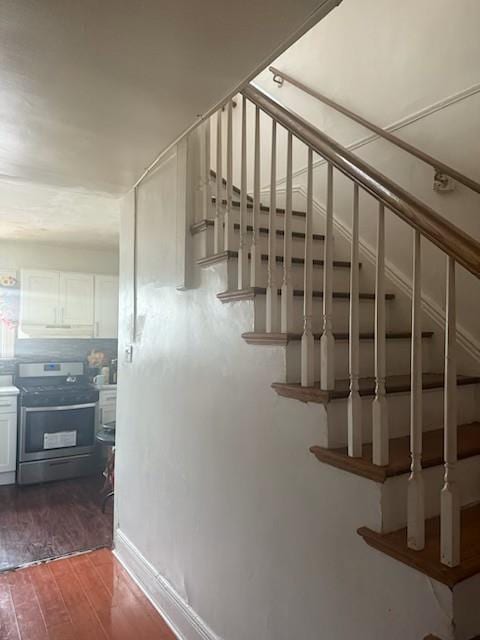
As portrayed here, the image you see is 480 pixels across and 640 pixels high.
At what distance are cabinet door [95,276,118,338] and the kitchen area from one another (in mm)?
11

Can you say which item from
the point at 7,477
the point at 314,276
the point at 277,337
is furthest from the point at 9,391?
the point at 277,337

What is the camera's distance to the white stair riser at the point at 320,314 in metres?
1.71

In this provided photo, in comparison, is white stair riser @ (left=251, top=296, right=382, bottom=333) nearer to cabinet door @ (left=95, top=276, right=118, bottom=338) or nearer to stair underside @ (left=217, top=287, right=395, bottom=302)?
stair underside @ (left=217, top=287, right=395, bottom=302)

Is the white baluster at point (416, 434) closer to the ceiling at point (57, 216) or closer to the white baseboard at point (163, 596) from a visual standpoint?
the white baseboard at point (163, 596)

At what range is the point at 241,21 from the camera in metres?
1.19

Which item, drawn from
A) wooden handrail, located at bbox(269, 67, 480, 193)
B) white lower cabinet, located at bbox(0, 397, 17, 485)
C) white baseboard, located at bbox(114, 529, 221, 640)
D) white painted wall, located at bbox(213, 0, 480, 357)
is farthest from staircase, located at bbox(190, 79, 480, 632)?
white lower cabinet, located at bbox(0, 397, 17, 485)

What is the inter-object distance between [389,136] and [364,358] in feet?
3.98

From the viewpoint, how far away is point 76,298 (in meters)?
5.00

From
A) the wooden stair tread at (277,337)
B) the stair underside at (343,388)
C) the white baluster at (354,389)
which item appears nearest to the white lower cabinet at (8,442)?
the wooden stair tread at (277,337)

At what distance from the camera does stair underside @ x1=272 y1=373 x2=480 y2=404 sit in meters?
1.37

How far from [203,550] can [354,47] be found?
2781 millimetres

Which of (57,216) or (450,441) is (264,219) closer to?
(450,441)

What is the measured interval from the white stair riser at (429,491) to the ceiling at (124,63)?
4.23 feet

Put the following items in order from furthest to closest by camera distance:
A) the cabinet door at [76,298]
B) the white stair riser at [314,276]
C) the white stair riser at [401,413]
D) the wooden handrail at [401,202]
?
the cabinet door at [76,298]
the white stair riser at [314,276]
the white stair riser at [401,413]
the wooden handrail at [401,202]
